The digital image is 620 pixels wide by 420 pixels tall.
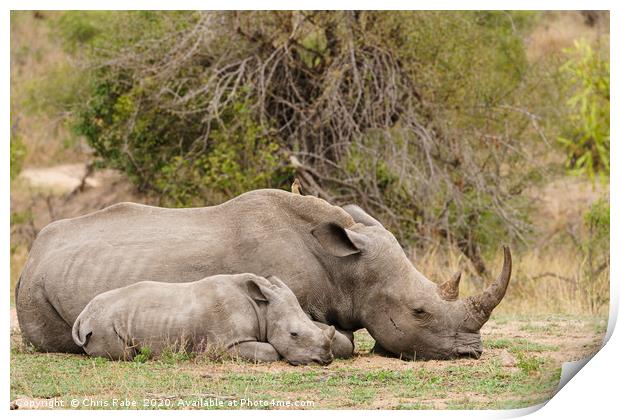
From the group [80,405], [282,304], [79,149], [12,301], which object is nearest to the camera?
[80,405]

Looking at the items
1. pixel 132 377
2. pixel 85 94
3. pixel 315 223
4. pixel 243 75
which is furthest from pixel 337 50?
pixel 132 377

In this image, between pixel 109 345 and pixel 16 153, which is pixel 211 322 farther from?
pixel 16 153

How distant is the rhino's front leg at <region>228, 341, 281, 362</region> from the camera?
9453 millimetres

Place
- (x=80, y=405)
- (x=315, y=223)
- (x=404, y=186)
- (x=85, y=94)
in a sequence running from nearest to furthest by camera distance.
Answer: (x=80, y=405) → (x=315, y=223) → (x=404, y=186) → (x=85, y=94)

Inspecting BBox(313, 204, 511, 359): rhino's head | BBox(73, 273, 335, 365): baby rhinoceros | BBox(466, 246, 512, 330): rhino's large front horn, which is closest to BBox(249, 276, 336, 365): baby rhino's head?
BBox(73, 273, 335, 365): baby rhinoceros

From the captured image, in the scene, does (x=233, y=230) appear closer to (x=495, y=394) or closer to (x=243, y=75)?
Answer: (x=495, y=394)

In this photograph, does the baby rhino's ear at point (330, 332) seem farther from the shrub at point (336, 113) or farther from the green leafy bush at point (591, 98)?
the shrub at point (336, 113)

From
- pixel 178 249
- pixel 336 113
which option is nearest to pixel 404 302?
pixel 178 249

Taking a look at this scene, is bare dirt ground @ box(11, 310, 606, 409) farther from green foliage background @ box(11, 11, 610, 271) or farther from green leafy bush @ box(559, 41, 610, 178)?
green foliage background @ box(11, 11, 610, 271)

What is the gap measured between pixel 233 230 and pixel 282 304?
3.87 ft

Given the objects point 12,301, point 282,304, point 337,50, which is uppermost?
point 337,50

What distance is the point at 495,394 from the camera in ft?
28.5

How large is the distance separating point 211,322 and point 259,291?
1.73 ft

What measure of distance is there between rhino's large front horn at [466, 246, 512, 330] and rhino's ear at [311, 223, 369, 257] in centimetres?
114
